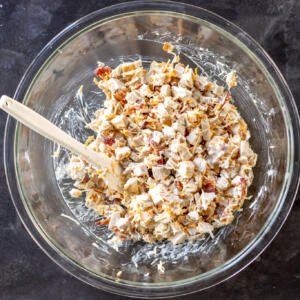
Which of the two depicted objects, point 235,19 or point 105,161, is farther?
point 235,19

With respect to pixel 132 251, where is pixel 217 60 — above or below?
above

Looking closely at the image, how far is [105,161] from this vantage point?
192 cm

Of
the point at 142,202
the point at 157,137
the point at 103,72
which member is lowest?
the point at 142,202

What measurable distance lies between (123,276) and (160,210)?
335mm

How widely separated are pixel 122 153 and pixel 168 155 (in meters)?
0.18

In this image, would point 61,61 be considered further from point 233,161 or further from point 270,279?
point 270,279

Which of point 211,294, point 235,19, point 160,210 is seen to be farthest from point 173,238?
point 235,19

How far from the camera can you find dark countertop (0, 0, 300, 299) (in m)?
2.16

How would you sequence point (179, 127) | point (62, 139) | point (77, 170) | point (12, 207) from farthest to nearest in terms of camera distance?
point (12, 207)
point (77, 170)
point (179, 127)
point (62, 139)

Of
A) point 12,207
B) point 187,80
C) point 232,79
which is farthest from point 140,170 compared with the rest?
point 12,207

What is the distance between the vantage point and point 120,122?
1.96 metres

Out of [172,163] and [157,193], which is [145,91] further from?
[157,193]

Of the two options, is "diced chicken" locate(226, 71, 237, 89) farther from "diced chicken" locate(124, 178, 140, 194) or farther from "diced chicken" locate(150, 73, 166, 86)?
"diced chicken" locate(124, 178, 140, 194)

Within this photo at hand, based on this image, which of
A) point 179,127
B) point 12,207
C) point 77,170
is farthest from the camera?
point 12,207
